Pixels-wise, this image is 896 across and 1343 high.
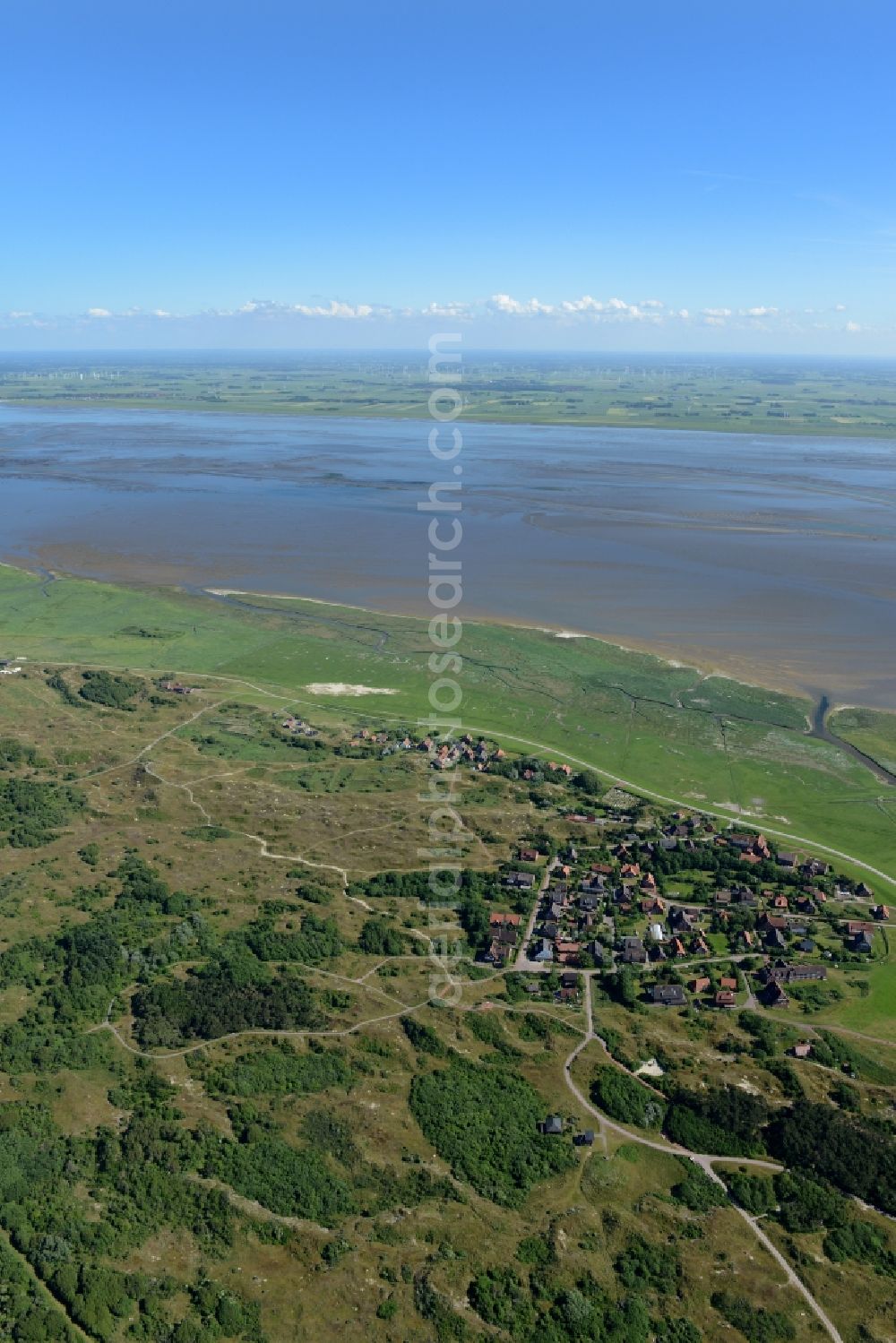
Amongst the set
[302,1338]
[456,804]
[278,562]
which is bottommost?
[302,1338]

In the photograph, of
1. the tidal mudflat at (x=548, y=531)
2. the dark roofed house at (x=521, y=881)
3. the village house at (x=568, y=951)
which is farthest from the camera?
the tidal mudflat at (x=548, y=531)

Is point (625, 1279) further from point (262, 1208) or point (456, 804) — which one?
point (456, 804)

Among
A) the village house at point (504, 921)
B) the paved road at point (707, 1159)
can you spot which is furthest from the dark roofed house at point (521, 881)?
the paved road at point (707, 1159)

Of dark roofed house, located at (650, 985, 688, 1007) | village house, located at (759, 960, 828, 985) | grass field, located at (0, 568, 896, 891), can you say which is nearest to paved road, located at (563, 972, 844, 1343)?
dark roofed house, located at (650, 985, 688, 1007)

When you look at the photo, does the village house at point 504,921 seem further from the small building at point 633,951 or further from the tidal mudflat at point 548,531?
the tidal mudflat at point 548,531

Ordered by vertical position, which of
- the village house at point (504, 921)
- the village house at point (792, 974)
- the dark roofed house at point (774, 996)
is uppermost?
the village house at point (504, 921)

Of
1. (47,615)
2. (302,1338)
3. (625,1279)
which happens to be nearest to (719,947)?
(625,1279)

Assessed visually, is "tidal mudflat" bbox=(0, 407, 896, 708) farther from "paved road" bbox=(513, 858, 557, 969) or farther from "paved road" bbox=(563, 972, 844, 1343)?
"paved road" bbox=(563, 972, 844, 1343)
